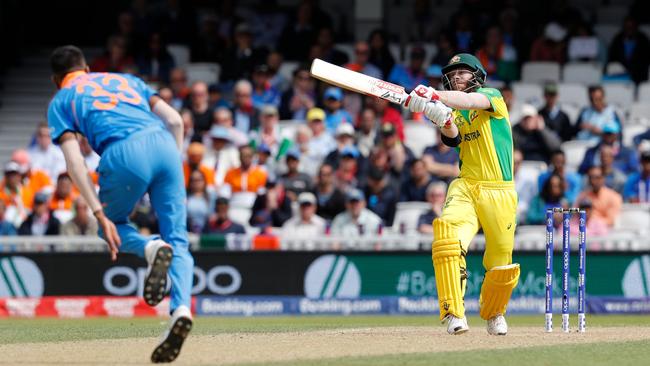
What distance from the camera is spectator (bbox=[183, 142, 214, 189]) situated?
16.7 metres

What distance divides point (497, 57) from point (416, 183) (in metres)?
3.51

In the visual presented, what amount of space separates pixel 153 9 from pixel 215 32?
5.83 ft

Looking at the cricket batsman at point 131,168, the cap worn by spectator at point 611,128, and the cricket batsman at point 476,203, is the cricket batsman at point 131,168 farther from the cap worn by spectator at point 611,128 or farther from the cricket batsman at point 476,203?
the cap worn by spectator at point 611,128

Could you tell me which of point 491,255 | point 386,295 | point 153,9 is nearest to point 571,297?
point 386,295

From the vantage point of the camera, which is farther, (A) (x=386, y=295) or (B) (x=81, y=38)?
(B) (x=81, y=38)

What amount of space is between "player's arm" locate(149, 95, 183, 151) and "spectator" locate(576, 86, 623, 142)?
10.0 meters

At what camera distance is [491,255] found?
977 centimetres

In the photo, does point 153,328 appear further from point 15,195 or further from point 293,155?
point 15,195

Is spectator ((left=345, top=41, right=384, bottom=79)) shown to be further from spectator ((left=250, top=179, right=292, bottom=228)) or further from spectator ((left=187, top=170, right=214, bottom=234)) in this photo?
spectator ((left=187, top=170, right=214, bottom=234))

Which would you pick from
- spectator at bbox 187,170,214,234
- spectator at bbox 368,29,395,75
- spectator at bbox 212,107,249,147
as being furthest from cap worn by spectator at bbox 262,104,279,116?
spectator at bbox 368,29,395,75

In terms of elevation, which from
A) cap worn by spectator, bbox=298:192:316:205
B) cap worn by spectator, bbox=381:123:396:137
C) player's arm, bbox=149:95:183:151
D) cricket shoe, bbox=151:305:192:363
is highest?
A: cap worn by spectator, bbox=381:123:396:137

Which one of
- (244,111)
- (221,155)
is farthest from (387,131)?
(244,111)

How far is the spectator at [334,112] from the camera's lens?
58.2 ft

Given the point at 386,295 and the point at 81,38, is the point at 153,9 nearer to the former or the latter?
the point at 81,38
